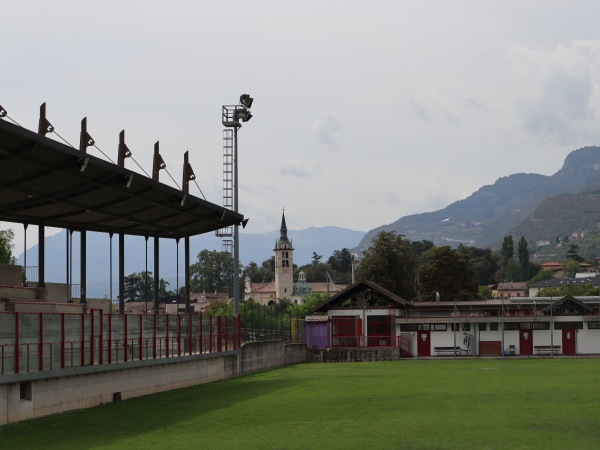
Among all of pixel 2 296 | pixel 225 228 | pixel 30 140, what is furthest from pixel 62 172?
pixel 225 228

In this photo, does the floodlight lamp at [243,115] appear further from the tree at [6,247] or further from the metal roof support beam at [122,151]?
the tree at [6,247]

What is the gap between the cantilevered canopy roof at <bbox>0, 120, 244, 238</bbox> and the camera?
93.4 feet

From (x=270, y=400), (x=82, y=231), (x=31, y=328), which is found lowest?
(x=270, y=400)

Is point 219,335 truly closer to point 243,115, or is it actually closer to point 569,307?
point 243,115

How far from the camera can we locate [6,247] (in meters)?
97.1

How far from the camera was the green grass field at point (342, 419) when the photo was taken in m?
20.7

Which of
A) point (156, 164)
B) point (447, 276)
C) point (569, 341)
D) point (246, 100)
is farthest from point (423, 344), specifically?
point (156, 164)

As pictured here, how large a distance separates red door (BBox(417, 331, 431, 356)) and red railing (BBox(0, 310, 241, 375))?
1449 inches

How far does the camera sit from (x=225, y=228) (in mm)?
52469

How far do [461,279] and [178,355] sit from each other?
268 ft

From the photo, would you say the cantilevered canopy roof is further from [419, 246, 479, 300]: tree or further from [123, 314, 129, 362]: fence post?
[419, 246, 479, 300]: tree

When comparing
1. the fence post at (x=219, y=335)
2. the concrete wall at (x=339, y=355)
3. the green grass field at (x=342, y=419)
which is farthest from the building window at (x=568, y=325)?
→ the green grass field at (x=342, y=419)

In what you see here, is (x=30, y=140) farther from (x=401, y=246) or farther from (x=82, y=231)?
(x=401, y=246)

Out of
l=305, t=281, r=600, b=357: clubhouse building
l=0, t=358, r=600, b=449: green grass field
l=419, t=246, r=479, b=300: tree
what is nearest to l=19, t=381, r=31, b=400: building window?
l=0, t=358, r=600, b=449: green grass field
